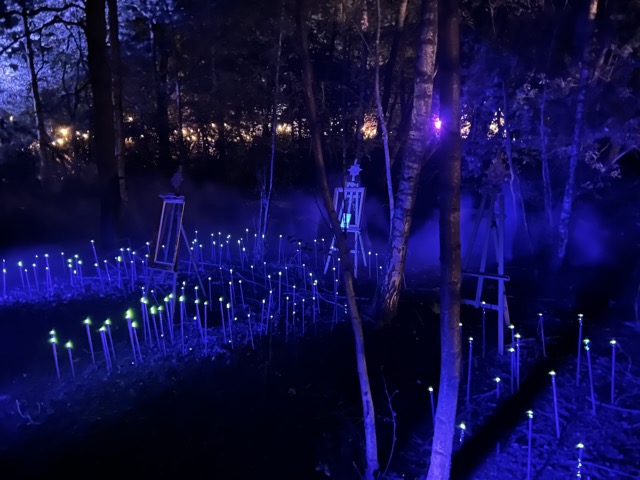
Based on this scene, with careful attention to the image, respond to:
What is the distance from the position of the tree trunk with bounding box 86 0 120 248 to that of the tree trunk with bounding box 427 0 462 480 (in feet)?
30.0

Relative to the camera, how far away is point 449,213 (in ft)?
11.2

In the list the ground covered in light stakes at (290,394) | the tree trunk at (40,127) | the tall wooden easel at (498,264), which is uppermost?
the tree trunk at (40,127)

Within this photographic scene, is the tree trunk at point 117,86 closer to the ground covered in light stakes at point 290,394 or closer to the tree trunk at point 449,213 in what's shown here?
the ground covered in light stakes at point 290,394

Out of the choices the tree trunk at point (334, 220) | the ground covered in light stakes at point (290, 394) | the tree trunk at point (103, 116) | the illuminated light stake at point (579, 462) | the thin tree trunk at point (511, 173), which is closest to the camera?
the tree trunk at point (334, 220)

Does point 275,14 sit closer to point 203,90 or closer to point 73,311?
point 203,90

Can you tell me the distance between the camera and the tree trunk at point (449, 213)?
3234mm

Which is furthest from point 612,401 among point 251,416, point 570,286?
point 570,286

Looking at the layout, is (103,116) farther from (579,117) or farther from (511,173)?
(579,117)

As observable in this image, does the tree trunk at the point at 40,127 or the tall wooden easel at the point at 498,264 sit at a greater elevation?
the tree trunk at the point at 40,127

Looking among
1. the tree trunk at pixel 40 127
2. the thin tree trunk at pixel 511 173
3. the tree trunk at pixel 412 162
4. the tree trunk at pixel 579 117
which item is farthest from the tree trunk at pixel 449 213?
A: the tree trunk at pixel 40 127

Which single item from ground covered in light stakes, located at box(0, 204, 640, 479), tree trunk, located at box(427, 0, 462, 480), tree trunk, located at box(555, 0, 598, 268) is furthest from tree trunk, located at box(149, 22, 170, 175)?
tree trunk, located at box(427, 0, 462, 480)

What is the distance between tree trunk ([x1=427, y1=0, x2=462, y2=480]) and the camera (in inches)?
127

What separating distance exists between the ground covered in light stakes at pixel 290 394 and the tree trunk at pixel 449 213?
3.91 ft

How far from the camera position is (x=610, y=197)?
15016mm
